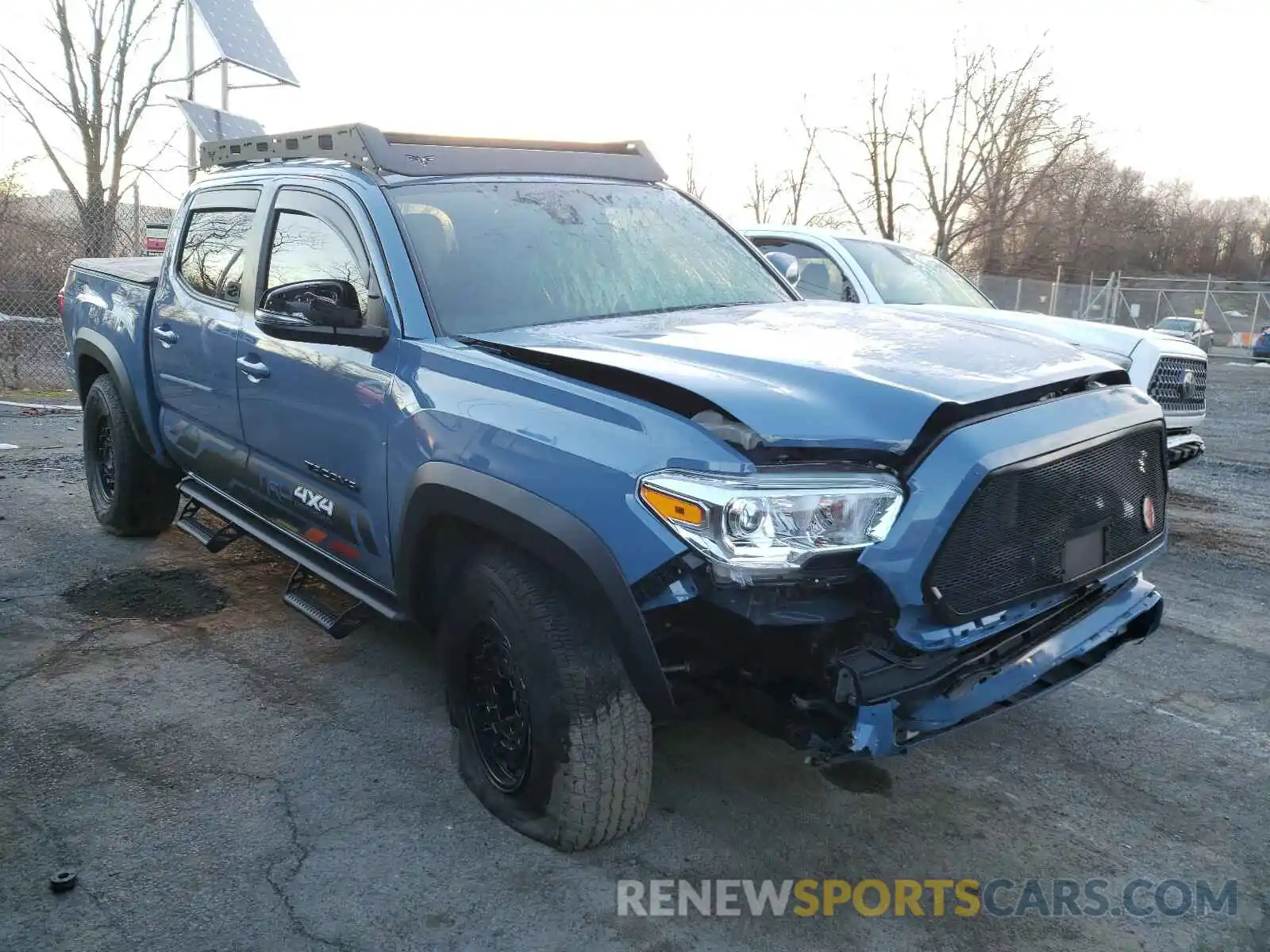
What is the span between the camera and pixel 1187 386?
6.51 m

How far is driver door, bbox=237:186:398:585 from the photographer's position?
327cm

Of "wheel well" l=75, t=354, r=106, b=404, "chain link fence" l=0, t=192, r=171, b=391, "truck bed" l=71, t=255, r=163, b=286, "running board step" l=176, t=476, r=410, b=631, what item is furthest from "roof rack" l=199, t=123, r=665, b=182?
"chain link fence" l=0, t=192, r=171, b=391

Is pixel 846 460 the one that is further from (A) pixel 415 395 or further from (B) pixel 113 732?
(B) pixel 113 732

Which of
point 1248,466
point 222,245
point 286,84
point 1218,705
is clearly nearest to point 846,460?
point 1218,705

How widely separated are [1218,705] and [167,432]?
4.77 metres

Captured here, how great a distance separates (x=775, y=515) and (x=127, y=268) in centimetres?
477

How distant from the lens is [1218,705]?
384 cm

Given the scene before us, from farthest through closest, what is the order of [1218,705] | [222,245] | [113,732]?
[222,245]
[1218,705]
[113,732]

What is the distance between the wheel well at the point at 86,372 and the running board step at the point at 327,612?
2.70 meters

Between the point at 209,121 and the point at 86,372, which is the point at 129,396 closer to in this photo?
the point at 86,372

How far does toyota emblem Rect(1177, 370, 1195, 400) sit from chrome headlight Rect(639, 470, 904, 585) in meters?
5.10

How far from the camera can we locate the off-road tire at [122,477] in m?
5.38

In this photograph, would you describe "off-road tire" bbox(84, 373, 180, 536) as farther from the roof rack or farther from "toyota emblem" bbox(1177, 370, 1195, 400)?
"toyota emblem" bbox(1177, 370, 1195, 400)

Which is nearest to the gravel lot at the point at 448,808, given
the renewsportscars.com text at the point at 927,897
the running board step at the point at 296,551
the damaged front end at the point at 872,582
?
the renewsportscars.com text at the point at 927,897
